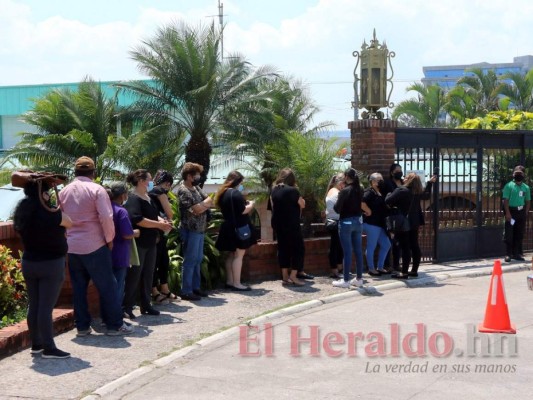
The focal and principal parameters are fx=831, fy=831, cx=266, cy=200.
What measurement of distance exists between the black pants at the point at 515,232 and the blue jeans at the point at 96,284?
9097mm

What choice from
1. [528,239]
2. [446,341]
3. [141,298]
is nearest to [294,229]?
[141,298]

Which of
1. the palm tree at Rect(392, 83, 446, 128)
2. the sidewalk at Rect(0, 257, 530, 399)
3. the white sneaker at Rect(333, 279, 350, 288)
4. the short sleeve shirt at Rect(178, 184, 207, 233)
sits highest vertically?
the palm tree at Rect(392, 83, 446, 128)

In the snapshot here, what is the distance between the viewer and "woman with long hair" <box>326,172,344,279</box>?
42.0ft

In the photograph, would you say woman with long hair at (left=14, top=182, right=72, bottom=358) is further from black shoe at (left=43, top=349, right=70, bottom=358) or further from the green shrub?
the green shrub

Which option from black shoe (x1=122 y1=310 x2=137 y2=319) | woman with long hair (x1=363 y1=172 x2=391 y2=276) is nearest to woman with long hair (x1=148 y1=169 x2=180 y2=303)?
black shoe (x1=122 y1=310 x2=137 y2=319)

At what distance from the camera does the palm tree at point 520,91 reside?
119ft

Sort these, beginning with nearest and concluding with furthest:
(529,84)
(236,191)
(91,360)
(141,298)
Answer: (91,360), (141,298), (236,191), (529,84)

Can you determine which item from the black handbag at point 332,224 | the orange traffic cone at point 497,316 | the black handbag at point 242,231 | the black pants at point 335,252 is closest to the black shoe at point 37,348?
the black handbag at point 242,231

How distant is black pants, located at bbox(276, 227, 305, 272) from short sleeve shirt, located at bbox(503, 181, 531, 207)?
16.7ft

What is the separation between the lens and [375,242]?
13.4 m

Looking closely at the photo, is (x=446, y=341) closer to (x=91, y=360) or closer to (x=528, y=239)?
(x=91, y=360)

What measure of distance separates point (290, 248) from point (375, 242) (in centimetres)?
171

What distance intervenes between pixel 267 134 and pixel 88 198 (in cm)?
1184

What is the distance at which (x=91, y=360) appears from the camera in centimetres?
791
